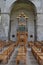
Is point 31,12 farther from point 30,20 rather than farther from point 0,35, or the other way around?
point 0,35

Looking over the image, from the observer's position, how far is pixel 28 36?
42.6 metres

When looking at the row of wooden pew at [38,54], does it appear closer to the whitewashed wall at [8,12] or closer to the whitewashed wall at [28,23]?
the whitewashed wall at [8,12]

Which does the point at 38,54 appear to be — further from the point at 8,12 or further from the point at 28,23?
the point at 28,23

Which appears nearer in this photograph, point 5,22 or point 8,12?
point 5,22

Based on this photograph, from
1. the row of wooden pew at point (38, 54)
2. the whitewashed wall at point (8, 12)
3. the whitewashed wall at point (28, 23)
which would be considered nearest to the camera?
the row of wooden pew at point (38, 54)

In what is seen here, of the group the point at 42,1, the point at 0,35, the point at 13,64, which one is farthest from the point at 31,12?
the point at 13,64

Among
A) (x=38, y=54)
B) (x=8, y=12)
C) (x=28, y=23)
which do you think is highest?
(x=8, y=12)

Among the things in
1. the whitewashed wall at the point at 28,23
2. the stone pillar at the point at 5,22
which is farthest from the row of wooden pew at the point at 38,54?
the whitewashed wall at the point at 28,23

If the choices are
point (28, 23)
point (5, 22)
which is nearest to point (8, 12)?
point (5, 22)

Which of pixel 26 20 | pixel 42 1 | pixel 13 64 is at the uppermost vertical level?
pixel 42 1

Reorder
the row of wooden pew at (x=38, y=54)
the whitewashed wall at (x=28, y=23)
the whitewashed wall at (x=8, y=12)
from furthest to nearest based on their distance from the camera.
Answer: the whitewashed wall at (x=28, y=23), the whitewashed wall at (x=8, y=12), the row of wooden pew at (x=38, y=54)

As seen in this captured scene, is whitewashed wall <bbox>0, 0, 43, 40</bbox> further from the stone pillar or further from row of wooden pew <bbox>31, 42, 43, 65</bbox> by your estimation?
row of wooden pew <bbox>31, 42, 43, 65</bbox>

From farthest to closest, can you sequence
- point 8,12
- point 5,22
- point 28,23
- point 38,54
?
1. point 28,23
2. point 8,12
3. point 5,22
4. point 38,54

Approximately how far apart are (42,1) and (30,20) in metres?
9.40
